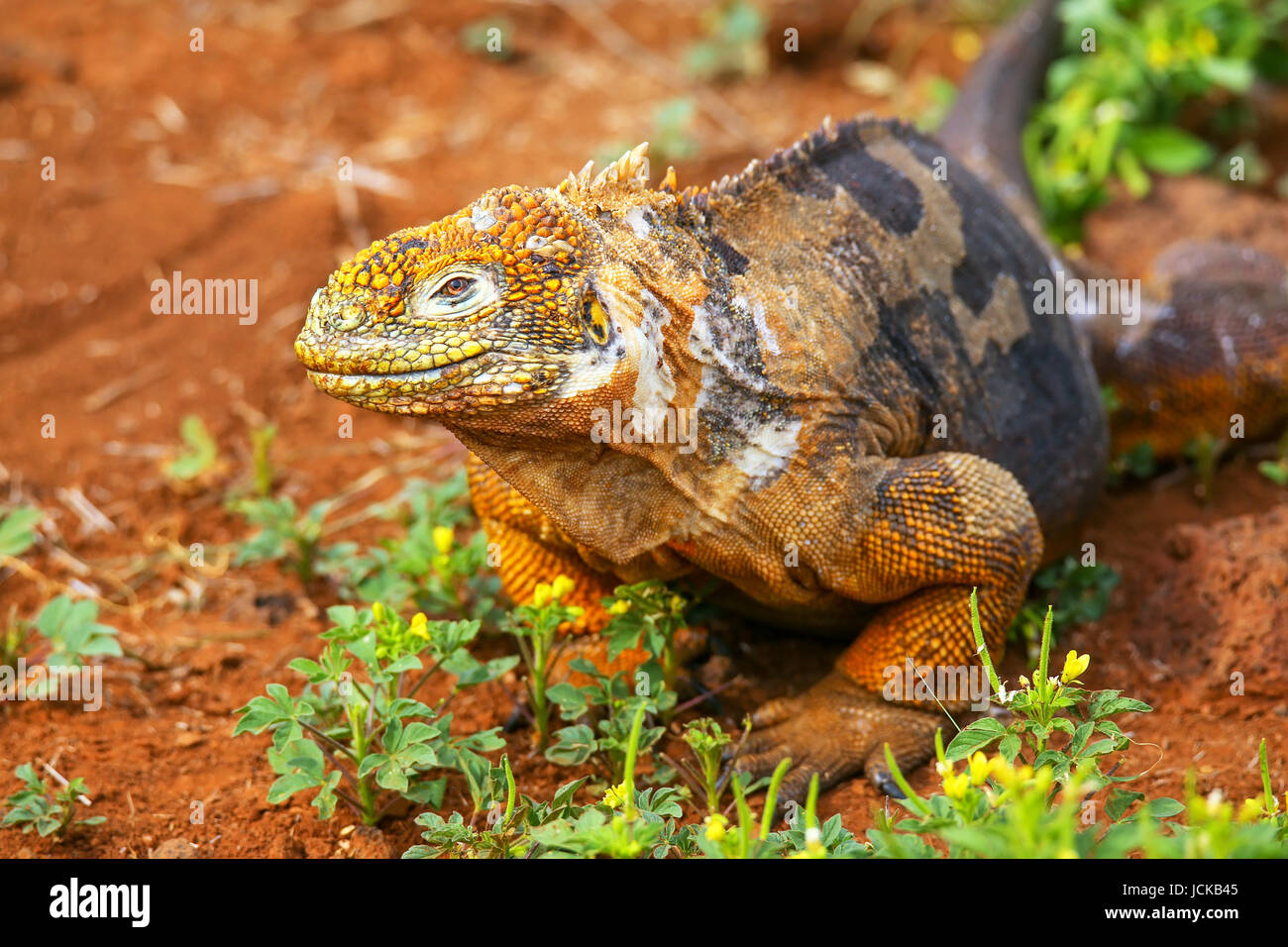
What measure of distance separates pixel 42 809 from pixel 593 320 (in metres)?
2.39

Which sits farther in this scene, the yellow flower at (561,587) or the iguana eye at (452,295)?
the yellow flower at (561,587)

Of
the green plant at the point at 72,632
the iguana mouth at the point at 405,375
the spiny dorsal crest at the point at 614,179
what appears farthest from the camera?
the green plant at the point at 72,632

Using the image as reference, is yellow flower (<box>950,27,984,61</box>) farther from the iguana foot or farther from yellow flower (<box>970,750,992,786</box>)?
yellow flower (<box>970,750,992,786</box>)

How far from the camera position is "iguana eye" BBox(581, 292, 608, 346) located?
4160mm

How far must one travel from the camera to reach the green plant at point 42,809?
14.6 ft

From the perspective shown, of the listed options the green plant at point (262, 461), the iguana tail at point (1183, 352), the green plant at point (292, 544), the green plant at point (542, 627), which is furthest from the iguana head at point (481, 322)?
the iguana tail at point (1183, 352)

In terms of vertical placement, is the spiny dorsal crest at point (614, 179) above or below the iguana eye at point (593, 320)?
above

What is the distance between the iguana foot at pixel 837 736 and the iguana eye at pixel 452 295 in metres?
1.90

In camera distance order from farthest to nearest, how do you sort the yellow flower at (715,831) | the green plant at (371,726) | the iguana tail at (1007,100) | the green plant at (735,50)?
the green plant at (735,50) → the iguana tail at (1007,100) → the green plant at (371,726) → the yellow flower at (715,831)

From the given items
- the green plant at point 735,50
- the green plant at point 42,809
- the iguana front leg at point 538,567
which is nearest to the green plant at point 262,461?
the iguana front leg at point 538,567

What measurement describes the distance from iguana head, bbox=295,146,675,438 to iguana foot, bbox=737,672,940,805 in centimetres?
157

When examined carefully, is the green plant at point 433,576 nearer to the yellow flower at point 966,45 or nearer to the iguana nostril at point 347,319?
the iguana nostril at point 347,319

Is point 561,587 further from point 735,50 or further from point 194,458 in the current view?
point 735,50

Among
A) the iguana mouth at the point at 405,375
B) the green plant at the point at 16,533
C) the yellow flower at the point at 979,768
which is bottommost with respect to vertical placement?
the yellow flower at the point at 979,768
